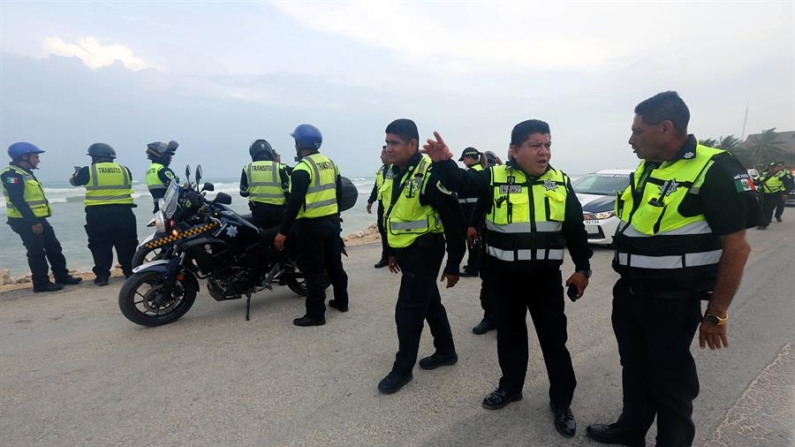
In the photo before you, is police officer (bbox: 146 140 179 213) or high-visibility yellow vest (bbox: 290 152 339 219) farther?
police officer (bbox: 146 140 179 213)

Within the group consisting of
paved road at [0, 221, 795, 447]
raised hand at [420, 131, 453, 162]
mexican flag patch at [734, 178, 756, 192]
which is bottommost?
paved road at [0, 221, 795, 447]

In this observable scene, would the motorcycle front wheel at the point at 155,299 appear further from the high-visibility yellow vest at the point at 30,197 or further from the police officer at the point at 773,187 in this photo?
the police officer at the point at 773,187

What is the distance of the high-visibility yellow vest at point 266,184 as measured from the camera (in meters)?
5.23

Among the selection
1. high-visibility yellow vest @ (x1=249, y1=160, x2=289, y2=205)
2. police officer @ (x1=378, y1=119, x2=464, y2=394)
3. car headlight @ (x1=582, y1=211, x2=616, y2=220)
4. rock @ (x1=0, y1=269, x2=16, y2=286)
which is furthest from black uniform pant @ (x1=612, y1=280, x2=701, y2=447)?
rock @ (x1=0, y1=269, x2=16, y2=286)

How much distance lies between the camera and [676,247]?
71.0 inches

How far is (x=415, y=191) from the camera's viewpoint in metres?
2.67

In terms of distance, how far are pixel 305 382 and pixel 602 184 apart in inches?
324

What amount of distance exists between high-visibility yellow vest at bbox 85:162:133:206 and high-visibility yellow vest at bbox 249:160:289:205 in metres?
1.94

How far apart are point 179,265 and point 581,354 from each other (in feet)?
A: 12.4

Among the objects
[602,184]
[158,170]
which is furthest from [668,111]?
[602,184]

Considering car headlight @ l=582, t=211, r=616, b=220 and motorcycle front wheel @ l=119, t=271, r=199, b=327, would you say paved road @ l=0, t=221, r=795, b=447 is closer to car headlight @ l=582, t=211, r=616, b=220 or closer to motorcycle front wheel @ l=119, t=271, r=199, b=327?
motorcycle front wheel @ l=119, t=271, r=199, b=327

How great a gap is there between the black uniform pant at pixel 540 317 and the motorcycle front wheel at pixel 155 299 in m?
3.15

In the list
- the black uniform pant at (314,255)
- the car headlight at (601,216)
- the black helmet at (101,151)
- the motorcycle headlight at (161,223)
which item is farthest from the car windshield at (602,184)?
the black helmet at (101,151)

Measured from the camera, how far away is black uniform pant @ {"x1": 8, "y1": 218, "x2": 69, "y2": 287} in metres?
5.11
